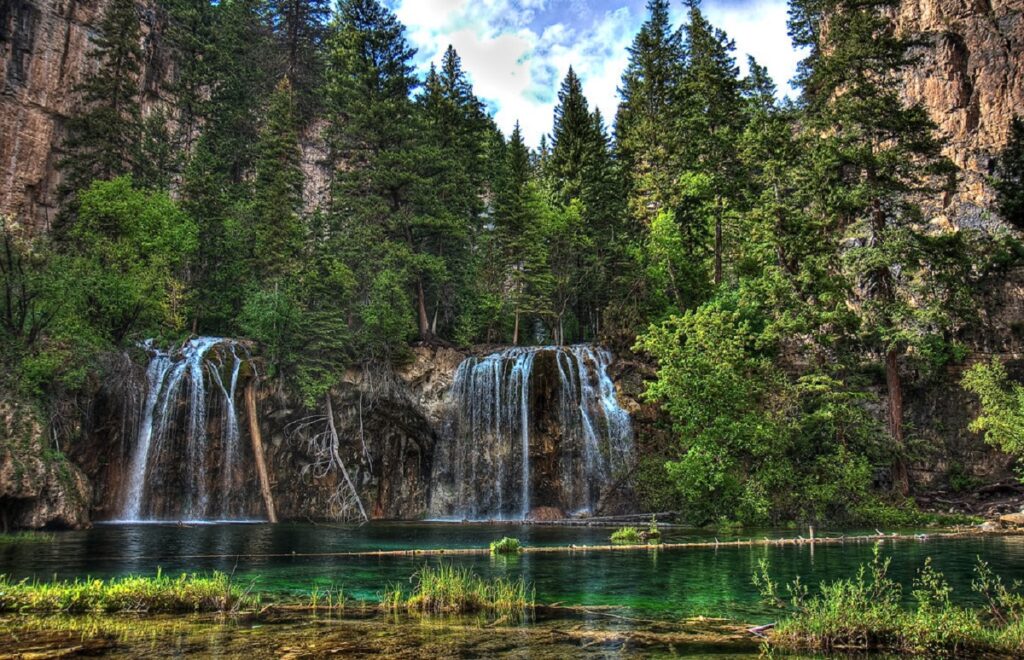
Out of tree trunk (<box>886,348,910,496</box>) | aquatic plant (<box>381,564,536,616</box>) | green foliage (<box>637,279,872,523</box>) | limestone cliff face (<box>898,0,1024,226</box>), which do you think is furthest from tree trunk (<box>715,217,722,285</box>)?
aquatic plant (<box>381,564,536,616</box>)

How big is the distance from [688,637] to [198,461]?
95.6 ft

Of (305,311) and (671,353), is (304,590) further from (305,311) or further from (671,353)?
(305,311)

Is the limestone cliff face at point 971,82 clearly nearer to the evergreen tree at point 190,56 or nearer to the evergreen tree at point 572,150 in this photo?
the evergreen tree at point 572,150

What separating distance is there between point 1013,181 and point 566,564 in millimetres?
31582

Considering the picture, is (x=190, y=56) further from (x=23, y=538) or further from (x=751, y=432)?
(x=751, y=432)

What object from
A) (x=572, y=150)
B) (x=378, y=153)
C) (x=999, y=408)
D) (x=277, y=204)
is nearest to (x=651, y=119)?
(x=572, y=150)

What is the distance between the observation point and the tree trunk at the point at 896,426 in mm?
25333

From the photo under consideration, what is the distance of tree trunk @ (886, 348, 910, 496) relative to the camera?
83.1ft

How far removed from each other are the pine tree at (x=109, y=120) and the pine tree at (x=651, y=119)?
30917mm

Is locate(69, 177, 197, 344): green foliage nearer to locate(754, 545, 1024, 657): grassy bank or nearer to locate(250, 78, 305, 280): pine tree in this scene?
locate(250, 78, 305, 280): pine tree

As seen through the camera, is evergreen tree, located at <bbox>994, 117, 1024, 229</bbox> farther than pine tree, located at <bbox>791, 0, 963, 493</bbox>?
Yes

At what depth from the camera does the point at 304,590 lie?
1113 centimetres

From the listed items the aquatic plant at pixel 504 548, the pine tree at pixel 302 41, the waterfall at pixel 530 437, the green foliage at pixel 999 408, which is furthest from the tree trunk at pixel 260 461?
the pine tree at pixel 302 41

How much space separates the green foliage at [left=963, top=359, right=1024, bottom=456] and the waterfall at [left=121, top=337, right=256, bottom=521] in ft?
105
